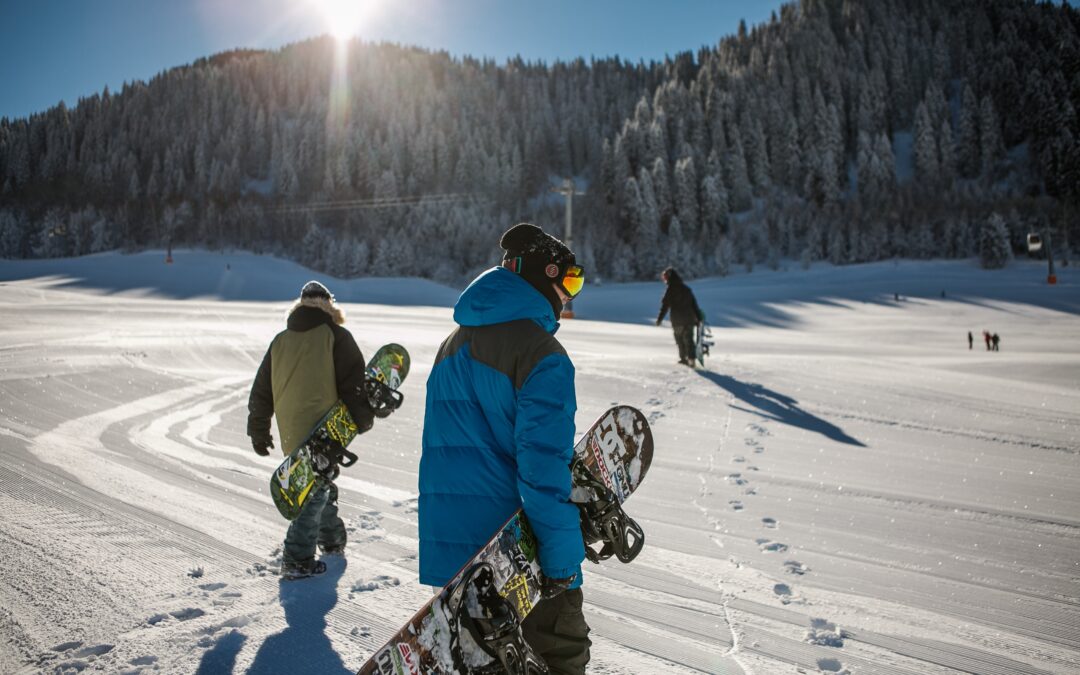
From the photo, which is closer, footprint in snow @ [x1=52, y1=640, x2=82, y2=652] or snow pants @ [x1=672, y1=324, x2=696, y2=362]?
footprint in snow @ [x1=52, y1=640, x2=82, y2=652]

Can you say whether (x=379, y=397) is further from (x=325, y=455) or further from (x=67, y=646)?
(x=67, y=646)

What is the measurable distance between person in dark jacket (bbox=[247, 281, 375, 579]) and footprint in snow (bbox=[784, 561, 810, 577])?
2710 millimetres

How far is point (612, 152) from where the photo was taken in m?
77.9

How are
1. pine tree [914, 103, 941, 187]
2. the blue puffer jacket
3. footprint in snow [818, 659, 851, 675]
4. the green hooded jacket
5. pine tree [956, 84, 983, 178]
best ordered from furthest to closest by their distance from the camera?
pine tree [956, 84, 983, 178]
pine tree [914, 103, 941, 187]
the green hooded jacket
footprint in snow [818, 659, 851, 675]
the blue puffer jacket

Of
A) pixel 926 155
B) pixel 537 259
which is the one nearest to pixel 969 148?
pixel 926 155

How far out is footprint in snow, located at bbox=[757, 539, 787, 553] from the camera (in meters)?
3.83

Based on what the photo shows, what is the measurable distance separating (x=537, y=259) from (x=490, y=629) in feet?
3.94

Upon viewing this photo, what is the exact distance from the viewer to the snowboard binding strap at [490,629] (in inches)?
69.9

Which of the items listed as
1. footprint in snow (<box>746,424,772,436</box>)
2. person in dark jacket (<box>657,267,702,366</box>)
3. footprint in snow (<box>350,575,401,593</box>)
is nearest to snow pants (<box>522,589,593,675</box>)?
footprint in snow (<box>350,575,401,593</box>)

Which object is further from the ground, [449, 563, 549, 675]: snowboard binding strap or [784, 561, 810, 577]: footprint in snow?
[449, 563, 549, 675]: snowboard binding strap

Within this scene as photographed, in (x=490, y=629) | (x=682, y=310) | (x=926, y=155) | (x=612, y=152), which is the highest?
(x=612, y=152)

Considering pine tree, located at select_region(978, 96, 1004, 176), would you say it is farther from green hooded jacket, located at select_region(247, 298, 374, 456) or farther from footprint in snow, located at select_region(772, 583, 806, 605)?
green hooded jacket, located at select_region(247, 298, 374, 456)

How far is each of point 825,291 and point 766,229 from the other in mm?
25690

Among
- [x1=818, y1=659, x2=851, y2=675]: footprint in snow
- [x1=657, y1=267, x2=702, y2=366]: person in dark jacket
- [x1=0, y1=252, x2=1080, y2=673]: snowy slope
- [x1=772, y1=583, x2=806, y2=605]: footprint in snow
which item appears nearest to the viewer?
[x1=818, y1=659, x2=851, y2=675]: footprint in snow
